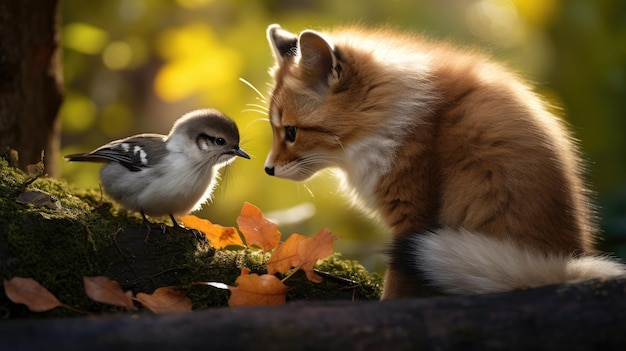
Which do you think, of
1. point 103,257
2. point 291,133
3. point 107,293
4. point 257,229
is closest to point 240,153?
point 291,133

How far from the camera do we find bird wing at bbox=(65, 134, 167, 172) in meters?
3.14

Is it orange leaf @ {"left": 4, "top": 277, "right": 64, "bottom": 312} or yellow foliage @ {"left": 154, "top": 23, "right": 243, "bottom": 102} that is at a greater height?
yellow foliage @ {"left": 154, "top": 23, "right": 243, "bottom": 102}

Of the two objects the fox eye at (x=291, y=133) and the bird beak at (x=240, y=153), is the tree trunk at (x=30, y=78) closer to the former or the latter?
the bird beak at (x=240, y=153)

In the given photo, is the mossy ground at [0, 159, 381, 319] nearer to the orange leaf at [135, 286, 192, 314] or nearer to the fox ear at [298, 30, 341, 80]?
the orange leaf at [135, 286, 192, 314]


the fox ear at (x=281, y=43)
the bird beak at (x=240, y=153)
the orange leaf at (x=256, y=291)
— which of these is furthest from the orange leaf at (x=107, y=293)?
the fox ear at (x=281, y=43)

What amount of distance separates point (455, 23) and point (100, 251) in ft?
11.5

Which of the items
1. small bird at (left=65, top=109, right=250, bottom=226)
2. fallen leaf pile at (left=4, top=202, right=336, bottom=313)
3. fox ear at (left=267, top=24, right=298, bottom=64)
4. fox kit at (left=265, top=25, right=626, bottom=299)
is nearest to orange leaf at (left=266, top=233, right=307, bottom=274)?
fallen leaf pile at (left=4, top=202, right=336, bottom=313)

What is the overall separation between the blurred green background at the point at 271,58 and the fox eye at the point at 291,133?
924 millimetres

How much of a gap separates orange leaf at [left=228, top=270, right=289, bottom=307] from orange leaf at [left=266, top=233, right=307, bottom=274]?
0.20 metres

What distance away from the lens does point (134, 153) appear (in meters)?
3.16

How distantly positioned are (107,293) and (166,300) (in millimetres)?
235

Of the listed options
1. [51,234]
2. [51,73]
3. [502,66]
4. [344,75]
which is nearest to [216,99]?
[51,73]

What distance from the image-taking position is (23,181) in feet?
9.50

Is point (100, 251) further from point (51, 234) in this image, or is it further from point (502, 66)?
point (502, 66)
